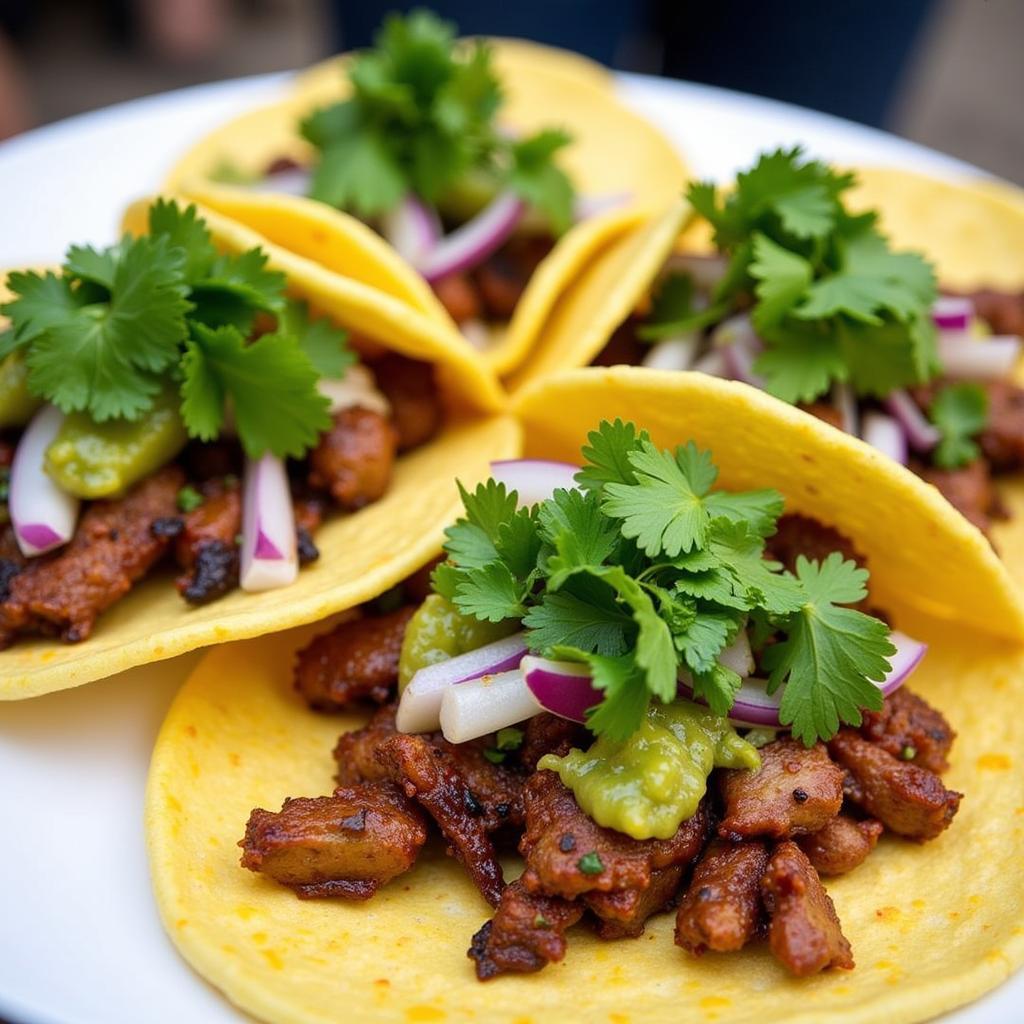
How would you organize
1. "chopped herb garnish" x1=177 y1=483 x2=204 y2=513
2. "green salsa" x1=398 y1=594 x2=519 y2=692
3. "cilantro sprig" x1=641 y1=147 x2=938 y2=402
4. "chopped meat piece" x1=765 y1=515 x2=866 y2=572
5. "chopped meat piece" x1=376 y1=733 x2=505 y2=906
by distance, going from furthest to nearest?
"cilantro sprig" x1=641 y1=147 x2=938 y2=402 < "chopped herb garnish" x1=177 y1=483 x2=204 y2=513 < "chopped meat piece" x1=765 y1=515 x2=866 y2=572 < "green salsa" x1=398 y1=594 x2=519 y2=692 < "chopped meat piece" x1=376 y1=733 x2=505 y2=906

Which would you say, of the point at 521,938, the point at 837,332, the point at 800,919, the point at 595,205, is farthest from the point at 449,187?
the point at 800,919

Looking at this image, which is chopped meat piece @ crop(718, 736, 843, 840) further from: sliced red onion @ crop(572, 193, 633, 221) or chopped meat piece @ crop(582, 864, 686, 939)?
sliced red onion @ crop(572, 193, 633, 221)

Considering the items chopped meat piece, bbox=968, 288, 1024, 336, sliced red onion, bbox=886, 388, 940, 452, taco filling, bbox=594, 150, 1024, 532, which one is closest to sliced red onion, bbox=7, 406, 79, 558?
taco filling, bbox=594, 150, 1024, 532

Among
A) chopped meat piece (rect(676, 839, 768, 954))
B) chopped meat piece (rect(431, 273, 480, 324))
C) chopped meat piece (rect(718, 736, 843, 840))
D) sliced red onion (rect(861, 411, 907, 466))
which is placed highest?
sliced red onion (rect(861, 411, 907, 466))

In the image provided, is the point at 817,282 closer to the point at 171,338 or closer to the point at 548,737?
the point at 548,737

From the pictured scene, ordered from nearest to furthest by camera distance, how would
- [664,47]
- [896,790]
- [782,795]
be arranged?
[782,795] < [896,790] < [664,47]
